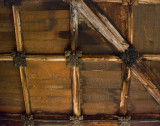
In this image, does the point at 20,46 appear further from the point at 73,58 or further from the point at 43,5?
the point at 73,58

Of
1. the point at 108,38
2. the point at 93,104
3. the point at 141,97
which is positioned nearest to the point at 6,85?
the point at 93,104

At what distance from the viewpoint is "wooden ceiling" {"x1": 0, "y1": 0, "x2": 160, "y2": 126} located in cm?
358

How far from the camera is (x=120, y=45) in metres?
3.62

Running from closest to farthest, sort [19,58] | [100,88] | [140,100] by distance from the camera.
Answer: [19,58] < [100,88] < [140,100]

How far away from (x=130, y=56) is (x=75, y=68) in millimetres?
1604

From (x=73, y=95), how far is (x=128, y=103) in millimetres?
1813

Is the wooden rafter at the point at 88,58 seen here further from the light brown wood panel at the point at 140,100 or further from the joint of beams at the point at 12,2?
the joint of beams at the point at 12,2

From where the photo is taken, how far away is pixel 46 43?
376 centimetres

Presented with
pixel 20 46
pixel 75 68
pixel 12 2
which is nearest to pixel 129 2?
pixel 75 68

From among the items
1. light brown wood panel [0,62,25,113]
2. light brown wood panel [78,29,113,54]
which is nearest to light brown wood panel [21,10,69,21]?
light brown wood panel [78,29,113,54]

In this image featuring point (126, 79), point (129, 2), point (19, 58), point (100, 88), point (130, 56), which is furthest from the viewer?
point (100, 88)

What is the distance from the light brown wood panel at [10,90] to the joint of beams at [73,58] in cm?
169

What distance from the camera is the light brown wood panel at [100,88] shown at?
12.8 ft

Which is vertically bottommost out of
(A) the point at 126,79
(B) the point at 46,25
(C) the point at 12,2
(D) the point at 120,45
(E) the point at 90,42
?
(A) the point at 126,79
